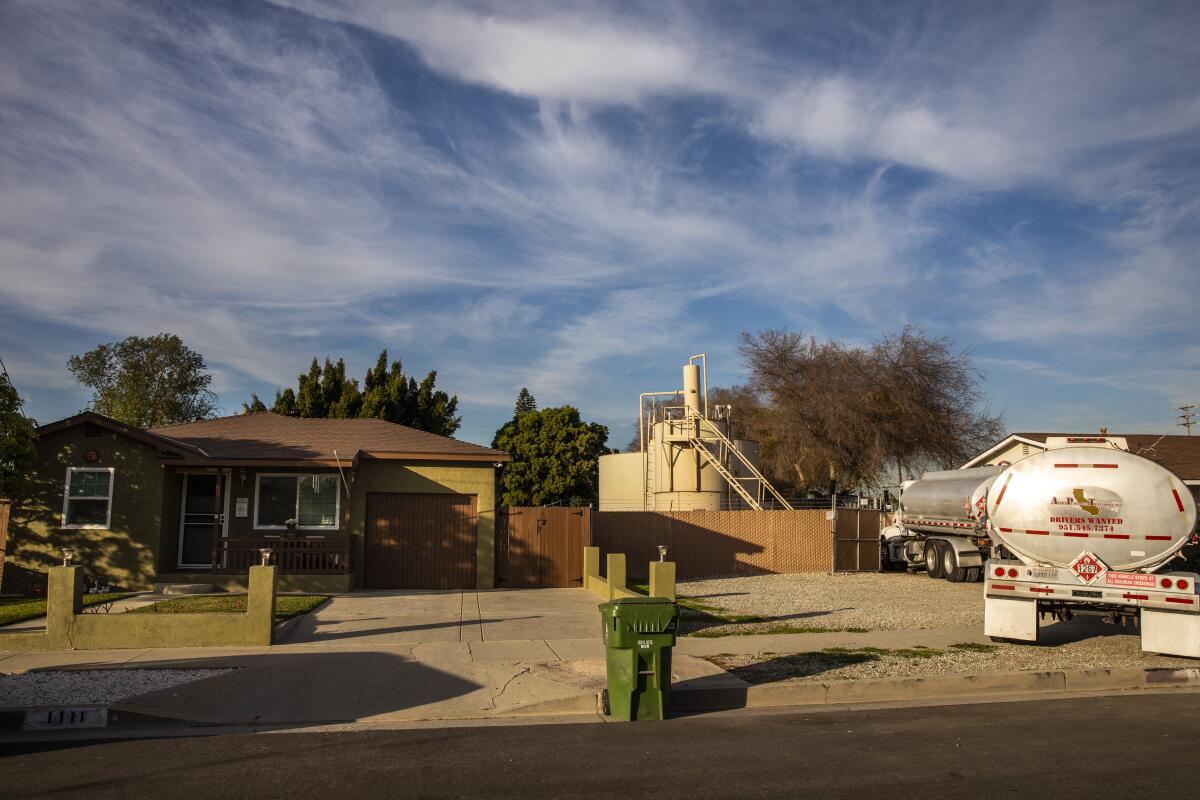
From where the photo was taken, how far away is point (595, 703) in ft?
30.7

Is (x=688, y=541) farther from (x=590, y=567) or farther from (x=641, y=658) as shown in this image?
(x=641, y=658)

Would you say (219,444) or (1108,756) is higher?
(219,444)

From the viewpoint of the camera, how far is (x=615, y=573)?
634 inches

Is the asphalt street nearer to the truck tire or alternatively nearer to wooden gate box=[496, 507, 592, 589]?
wooden gate box=[496, 507, 592, 589]

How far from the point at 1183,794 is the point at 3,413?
56.9 feet

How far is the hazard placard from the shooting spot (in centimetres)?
1264

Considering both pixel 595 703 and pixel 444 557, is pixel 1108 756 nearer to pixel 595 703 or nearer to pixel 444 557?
pixel 595 703

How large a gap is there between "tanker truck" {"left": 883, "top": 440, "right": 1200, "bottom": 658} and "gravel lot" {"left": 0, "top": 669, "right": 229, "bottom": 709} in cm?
1037

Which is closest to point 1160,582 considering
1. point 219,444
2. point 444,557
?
point 444,557

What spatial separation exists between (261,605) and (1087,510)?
11261mm

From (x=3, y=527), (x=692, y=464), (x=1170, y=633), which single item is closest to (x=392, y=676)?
(x=1170, y=633)

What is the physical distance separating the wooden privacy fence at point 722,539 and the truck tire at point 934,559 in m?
2.67

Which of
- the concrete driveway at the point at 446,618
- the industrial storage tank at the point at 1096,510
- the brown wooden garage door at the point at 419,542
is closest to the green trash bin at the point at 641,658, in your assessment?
the concrete driveway at the point at 446,618

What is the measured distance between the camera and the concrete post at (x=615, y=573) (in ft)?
52.7
